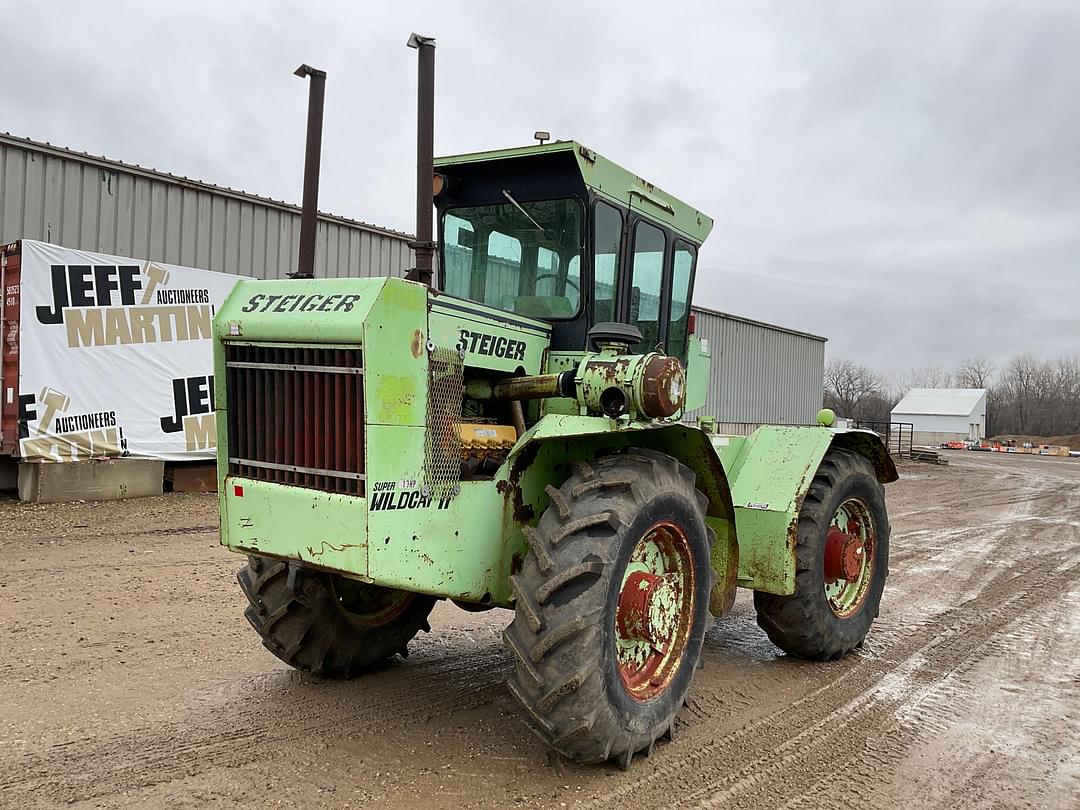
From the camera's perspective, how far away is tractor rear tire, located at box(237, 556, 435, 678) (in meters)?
4.57

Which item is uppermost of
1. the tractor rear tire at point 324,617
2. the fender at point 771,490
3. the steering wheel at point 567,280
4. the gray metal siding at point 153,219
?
the gray metal siding at point 153,219

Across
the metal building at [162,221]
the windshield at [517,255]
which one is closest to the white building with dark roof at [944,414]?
the metal building at [162,221]

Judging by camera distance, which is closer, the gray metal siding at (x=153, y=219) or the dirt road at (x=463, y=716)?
the dirt road at (x=463, y=716)

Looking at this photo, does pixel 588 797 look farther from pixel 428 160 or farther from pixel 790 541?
pixel 428 160

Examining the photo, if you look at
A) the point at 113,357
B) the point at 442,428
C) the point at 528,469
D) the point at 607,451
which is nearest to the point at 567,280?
the point at 607,451

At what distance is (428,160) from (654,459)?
177cm

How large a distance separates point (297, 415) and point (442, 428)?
64 centimetres

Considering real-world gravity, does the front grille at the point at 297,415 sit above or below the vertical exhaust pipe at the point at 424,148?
below

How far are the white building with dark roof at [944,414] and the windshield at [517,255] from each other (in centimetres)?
6786

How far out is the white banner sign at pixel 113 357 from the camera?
1091 centimetres

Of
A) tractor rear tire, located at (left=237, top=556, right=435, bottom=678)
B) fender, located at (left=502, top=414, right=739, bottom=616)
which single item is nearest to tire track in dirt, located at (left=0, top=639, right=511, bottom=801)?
tractor rear tire, located at (left=237, top=556, right=435, bottom=678)

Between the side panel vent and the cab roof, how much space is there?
137 centimetres

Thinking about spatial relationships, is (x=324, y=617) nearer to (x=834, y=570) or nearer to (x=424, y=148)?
(x=424, y=148)

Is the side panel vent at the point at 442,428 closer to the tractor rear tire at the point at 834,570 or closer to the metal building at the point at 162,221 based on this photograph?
the tractor rear tire at the point at 834,570
